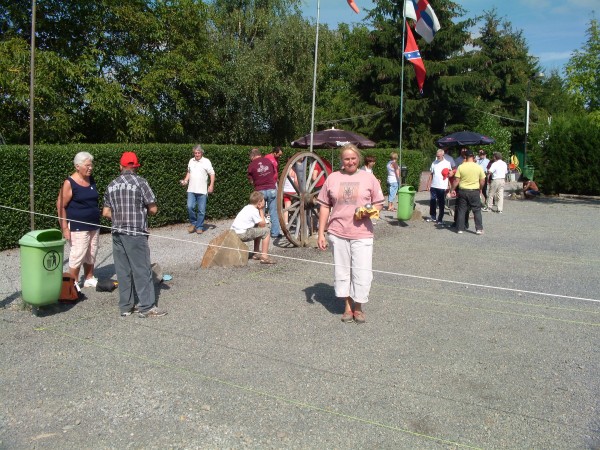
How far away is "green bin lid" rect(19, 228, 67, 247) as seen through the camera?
5637 millimetres

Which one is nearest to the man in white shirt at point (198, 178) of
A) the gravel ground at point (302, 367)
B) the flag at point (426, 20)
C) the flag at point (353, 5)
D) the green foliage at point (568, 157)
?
the gravel ground at point (302, 367)

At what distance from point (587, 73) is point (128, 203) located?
60.5ft

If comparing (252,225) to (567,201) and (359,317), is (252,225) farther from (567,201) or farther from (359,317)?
(567,201)

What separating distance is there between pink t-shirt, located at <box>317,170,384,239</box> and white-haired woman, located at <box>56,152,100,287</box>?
2.83 m

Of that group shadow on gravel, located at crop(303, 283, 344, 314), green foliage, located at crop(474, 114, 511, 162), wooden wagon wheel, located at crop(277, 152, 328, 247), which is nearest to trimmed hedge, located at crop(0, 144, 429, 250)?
wooden wagon wheel, located at crop(277, 152, 328, 247)

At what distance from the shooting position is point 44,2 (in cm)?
1619

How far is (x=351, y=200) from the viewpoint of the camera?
5648 millimetres

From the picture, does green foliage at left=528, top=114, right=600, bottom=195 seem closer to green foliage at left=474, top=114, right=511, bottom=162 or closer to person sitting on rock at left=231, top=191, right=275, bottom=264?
green foliage at left=474, top=114, right=511, bottom=162

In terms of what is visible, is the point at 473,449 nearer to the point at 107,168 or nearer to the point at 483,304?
the point at 483,304

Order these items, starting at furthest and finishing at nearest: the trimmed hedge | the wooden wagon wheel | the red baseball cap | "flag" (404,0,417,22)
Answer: "flag" (404,0,417,22) → the wooden wagon wheel → the trimmed hedge → the red baseball cap

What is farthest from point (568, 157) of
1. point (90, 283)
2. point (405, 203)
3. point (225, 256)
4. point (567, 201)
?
point (90, 283)

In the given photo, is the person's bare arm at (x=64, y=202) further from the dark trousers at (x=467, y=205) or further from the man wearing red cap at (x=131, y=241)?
the dark trousers at (x=467, y=205)

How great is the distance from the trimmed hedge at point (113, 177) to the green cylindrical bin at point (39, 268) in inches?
113

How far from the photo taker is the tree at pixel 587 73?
19219 millimetres
